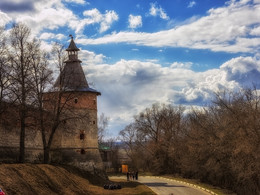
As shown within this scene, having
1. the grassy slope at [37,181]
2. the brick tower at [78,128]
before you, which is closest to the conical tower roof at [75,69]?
the brick tower at [78,128]

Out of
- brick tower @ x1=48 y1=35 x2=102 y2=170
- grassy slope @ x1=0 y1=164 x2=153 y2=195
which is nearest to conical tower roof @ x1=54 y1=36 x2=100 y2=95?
brick tower @ x1=48 y1=35 x2=102 y2=170

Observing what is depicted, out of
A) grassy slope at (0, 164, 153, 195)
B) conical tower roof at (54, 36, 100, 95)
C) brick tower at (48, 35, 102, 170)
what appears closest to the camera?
grassy slope at (0, 164, 153, 195)

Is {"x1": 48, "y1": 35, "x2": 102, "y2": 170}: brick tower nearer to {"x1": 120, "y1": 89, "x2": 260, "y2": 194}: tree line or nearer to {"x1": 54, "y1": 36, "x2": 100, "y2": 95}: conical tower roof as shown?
{"x1": 54, "y1": 36, "x2": 100, "y2": 95}: conical tower roof

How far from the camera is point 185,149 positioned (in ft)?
161

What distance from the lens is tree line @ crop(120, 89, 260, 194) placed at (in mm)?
27516

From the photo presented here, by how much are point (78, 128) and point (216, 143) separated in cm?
1327

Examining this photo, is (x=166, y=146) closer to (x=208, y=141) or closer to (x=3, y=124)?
(x=208, y=141)

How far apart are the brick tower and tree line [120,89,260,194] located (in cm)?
1051

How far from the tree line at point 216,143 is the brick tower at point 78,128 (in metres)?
10.5

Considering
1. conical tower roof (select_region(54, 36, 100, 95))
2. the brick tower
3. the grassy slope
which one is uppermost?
conical tower roof (select_region(54, 36, 100, 95))

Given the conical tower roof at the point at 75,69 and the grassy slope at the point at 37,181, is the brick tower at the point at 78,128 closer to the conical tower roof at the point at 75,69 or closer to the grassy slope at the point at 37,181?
the conical tower roof at the point at 75,69

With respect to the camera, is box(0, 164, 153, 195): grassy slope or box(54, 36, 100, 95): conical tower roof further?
box(54, 36, 100, 95): conical tower roof

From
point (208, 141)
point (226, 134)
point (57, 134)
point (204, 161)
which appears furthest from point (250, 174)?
point (57, 134)

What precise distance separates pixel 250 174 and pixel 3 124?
1781 centimetres
